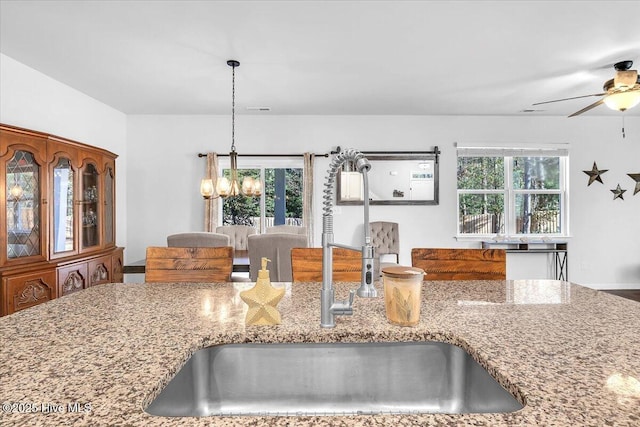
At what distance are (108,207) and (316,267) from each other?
343cm

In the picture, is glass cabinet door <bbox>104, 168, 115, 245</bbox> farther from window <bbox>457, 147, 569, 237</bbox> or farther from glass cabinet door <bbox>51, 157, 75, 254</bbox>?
window <bbox>457, 147, 569, 237</bbox>

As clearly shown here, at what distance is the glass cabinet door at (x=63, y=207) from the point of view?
334cm

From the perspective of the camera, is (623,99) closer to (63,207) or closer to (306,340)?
(306,340)

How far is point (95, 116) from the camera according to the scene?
15.1 feet

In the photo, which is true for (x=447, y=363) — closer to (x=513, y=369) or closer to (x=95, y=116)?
(x=513, y=369)

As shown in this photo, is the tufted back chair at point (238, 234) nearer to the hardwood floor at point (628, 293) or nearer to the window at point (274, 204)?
the window at point (274, 204)

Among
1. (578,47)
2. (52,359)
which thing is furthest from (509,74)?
(52,359)

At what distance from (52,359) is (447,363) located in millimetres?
900

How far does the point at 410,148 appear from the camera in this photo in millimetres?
5340

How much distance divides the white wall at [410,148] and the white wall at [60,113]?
0.17 metres

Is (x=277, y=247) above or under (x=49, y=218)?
under

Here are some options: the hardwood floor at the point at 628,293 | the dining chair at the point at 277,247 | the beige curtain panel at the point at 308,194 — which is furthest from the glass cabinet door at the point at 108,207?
the hardwood floor at the point at 628,293

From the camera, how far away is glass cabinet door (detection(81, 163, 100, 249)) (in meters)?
3.75

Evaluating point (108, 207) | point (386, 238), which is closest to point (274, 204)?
point (386, 238)
